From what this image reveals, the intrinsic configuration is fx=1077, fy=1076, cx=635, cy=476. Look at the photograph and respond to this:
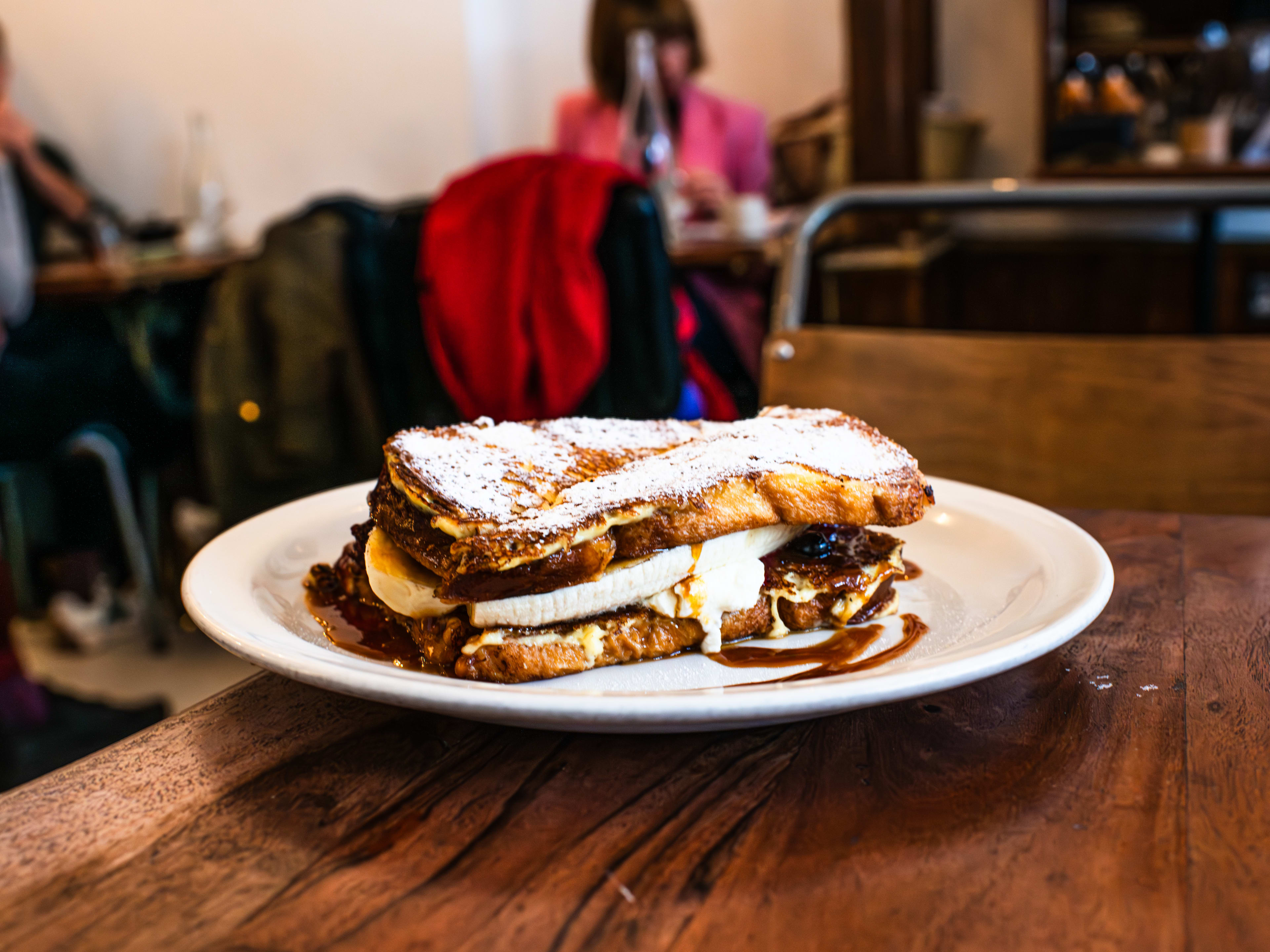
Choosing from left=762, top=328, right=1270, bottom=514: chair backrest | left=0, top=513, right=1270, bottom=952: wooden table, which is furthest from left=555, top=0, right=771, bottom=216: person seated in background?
left=0, top=513, right=1270, bottom=952: wooden table

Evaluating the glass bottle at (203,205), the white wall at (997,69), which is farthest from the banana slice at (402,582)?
the white wall at (997,69)

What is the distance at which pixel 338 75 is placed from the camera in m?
4.94

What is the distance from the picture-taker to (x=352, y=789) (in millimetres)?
521

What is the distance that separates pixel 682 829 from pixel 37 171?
529 centimetres

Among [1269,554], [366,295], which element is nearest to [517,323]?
[366,295]

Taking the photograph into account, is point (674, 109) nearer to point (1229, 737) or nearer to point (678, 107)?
point (678, 107)

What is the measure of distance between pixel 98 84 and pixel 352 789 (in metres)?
5.87

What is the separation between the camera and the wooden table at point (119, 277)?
2869 millimetres

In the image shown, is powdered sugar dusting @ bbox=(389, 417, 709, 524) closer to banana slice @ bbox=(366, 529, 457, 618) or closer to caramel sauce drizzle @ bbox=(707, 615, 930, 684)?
banana slice @ bbox=(366, 529, 457, 618)

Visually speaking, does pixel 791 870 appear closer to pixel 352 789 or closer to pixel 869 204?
pixel 352 789

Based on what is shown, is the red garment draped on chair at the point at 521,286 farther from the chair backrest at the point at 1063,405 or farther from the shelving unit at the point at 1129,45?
the shelving unit at the point at 1129,45

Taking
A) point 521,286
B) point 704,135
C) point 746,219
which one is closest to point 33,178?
point 704,135

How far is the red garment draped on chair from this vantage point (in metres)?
1.98

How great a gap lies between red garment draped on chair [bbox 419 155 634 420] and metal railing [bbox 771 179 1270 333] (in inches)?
21.7
